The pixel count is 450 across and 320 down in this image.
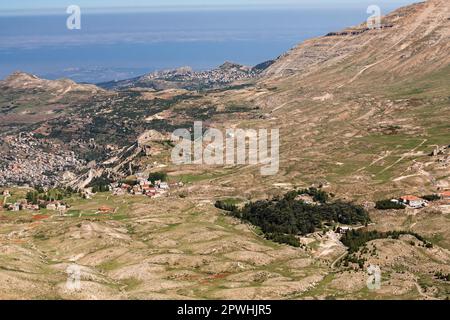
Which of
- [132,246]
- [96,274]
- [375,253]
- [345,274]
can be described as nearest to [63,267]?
[96,274]

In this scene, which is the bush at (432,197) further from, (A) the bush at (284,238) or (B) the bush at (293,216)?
(A) the bush at (284,238)

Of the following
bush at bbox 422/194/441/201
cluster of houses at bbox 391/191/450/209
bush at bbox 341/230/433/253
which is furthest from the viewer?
bush at bbox 422/194/441/201

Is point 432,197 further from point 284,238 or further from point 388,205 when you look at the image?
point 284,238

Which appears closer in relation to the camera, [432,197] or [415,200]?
[415,200]

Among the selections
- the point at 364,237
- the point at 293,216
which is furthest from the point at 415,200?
the point at 293,216

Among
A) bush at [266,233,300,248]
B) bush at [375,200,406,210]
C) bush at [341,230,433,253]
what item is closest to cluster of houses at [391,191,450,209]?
bush at [375,200,406,210]

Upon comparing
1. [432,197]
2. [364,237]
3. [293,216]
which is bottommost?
[364,237]

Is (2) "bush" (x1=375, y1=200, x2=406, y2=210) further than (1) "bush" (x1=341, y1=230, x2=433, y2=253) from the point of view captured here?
Yes

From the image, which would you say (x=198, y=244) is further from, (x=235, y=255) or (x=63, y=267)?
(x=63, y=267)

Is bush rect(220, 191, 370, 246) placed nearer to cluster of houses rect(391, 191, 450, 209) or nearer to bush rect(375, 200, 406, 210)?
bush rect(375, 200, 406, 210)
